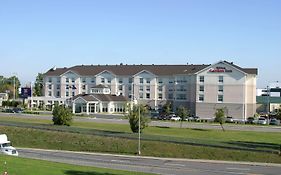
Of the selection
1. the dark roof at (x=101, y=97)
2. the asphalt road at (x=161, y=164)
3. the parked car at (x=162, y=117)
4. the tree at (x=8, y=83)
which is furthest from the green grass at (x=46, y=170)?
the tree at (x=8, y=83)

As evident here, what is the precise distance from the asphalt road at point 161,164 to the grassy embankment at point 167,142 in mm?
2334

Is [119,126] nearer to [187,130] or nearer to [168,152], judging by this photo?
[187,130]

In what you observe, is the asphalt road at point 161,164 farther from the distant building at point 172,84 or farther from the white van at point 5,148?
the distant building at point 172,84

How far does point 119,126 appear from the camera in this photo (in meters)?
68.6

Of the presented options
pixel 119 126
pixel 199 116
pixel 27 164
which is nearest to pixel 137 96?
pixel 199 116

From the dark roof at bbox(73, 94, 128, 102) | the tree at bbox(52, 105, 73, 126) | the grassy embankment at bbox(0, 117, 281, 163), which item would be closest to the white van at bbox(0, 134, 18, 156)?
the grassy embankment at bbox(0, 117, 281, 163)

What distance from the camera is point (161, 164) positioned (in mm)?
38594

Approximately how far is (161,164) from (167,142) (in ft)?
28.9

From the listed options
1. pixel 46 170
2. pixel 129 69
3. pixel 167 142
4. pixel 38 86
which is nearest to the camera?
pixel 46 170

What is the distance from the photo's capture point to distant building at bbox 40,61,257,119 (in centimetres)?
9456

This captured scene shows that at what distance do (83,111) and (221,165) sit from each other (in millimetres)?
67644

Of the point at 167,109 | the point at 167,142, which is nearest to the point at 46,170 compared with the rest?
the point at 167,142

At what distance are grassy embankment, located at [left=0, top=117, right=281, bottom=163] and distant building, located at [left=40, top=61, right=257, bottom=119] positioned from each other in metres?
31.6

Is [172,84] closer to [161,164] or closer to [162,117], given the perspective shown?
[162,117]
